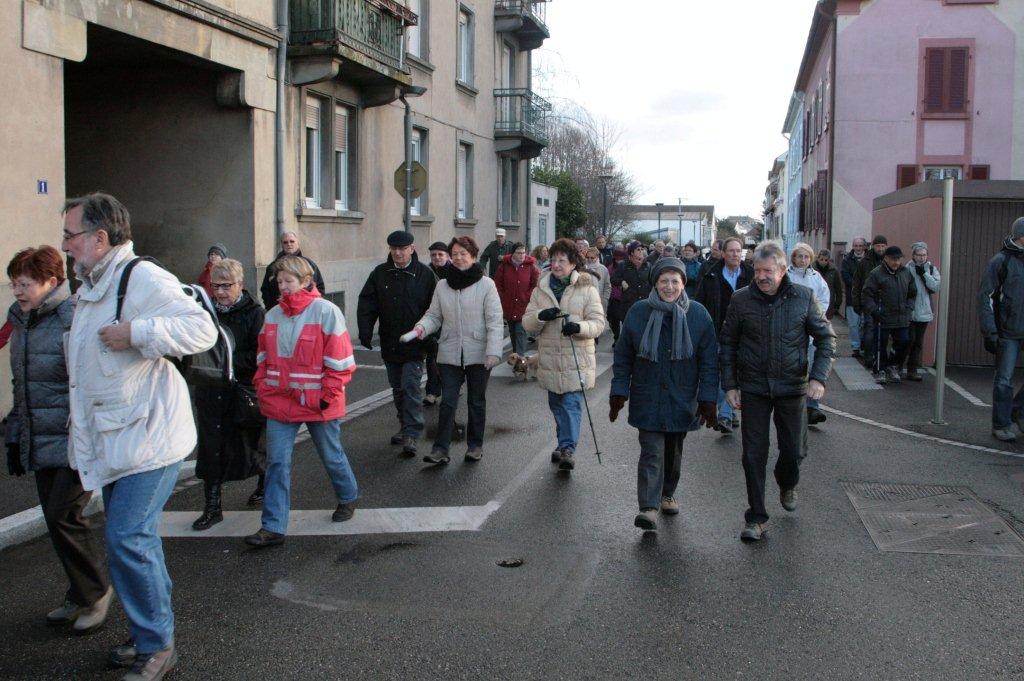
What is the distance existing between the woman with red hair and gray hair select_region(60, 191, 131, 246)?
2.36 ft

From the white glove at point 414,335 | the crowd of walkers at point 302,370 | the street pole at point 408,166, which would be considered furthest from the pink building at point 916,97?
the white glove at point 414,335

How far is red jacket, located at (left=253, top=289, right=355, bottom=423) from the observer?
5934mm

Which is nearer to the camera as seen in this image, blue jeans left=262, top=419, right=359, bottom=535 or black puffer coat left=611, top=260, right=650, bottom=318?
blue jeans left=262, top=419, right=359, bottom=535

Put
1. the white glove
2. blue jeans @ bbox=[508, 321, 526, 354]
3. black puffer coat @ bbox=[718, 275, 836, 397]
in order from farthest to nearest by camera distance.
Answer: blue jeans @ bbox=[508, 321, 526, 354] → the white glove → black puffer coat @ bbox=[718, 275, 836, 397]

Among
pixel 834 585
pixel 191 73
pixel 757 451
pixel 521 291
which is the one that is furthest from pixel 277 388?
pixel 191 73

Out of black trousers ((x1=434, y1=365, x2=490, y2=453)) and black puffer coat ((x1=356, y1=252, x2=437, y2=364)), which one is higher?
black puffer coat ((x1=356, y1=252, x2=437, y2=364))

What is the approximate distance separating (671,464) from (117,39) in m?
9.13

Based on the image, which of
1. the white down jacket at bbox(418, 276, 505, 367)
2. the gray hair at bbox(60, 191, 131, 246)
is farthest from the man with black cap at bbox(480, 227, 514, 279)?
the gray hair at bbox(60, 191, 131, 246)

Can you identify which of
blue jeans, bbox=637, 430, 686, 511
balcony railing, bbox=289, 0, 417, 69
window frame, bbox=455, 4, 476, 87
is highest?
window frame, bbox=455, 4, 476, 87

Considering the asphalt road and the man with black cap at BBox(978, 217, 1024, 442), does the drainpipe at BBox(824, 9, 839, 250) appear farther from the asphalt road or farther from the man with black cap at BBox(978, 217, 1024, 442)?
the asphalt road

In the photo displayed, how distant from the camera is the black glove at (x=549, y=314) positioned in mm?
7855

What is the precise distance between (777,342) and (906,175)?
80.9 ft

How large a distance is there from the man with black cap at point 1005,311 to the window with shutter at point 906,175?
2037 cm

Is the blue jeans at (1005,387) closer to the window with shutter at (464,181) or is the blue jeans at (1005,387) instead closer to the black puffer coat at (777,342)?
the black puffer coat at (777,342)
